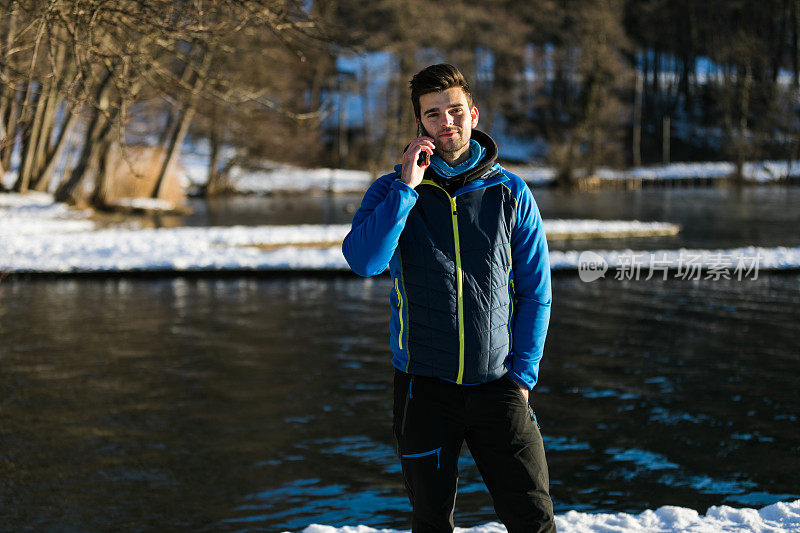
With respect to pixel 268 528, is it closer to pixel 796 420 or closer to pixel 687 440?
pixel 687 440

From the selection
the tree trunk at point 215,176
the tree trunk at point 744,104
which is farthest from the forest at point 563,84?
the tree trunk at point 744,104

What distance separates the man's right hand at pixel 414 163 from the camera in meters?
3.56

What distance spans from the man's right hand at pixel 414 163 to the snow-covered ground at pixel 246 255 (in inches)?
547

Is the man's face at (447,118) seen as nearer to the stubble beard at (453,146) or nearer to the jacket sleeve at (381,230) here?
the stubble beard at (453,146)

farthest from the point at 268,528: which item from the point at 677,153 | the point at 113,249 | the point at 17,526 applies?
the point at 677,153

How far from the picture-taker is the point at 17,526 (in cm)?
580

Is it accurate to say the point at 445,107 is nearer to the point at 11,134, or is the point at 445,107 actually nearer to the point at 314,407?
the point at 314,407

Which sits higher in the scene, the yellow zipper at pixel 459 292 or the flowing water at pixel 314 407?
the yellow zipper at pixel 459 292

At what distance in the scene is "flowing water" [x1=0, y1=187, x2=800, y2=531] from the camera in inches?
249

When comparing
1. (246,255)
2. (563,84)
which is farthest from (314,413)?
(563,84)

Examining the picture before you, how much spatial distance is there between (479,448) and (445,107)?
47.1 inches

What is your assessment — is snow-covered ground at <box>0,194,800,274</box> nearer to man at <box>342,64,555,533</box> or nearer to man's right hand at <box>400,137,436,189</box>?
man at <box>342,64,555,533</box>

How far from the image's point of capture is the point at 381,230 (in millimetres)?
3533

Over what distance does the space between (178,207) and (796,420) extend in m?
33.3
